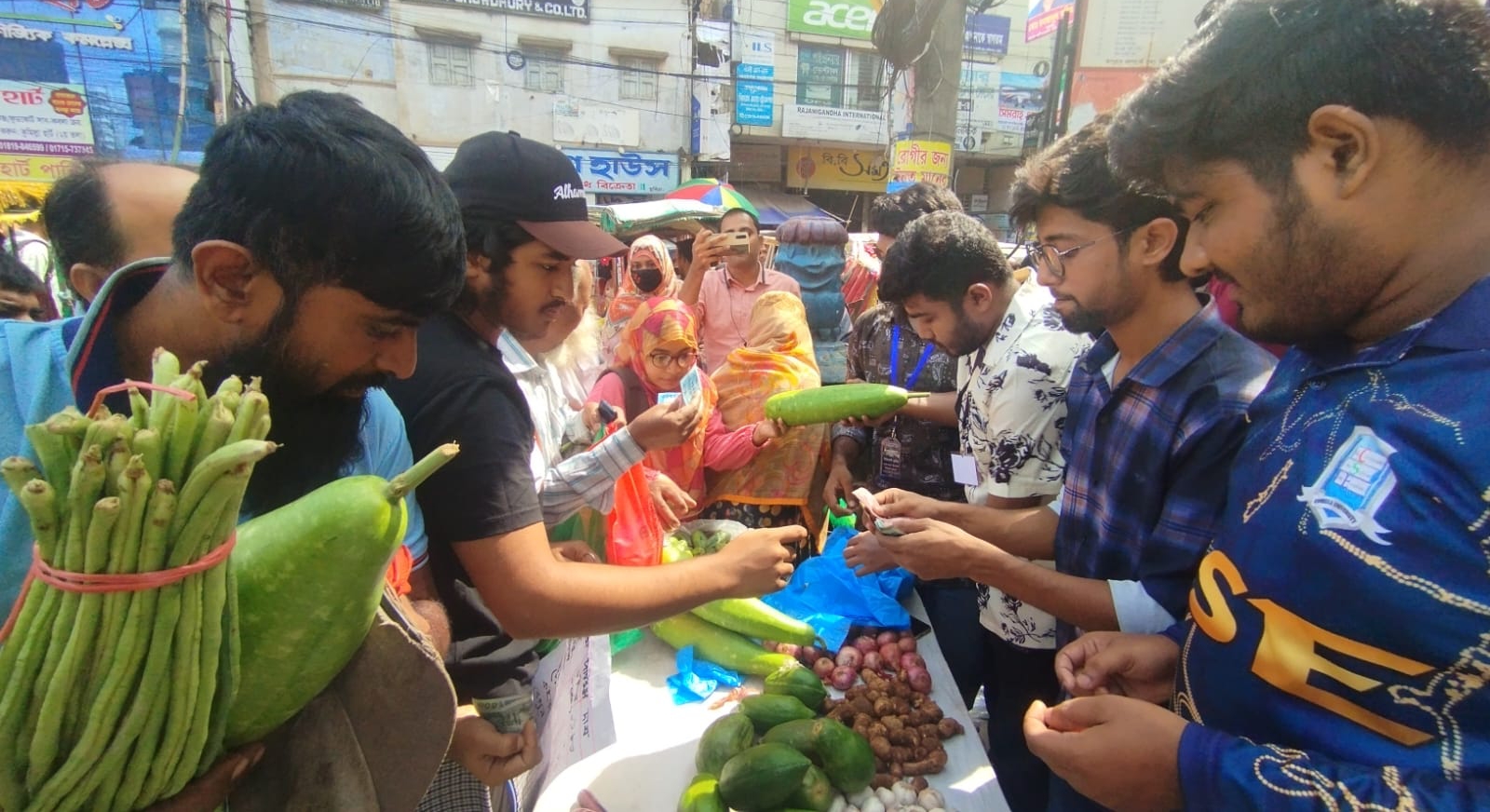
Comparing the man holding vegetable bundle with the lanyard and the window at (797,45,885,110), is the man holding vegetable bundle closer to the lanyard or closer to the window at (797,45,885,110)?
the lanyard

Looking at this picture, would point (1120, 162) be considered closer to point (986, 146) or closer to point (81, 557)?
point (81, 557)

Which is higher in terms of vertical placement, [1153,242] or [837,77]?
[837,77]

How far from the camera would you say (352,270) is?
122 centimetres

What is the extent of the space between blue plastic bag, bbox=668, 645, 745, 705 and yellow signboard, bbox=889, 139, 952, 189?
8294 mm

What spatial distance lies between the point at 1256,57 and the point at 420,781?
1727 millimetres

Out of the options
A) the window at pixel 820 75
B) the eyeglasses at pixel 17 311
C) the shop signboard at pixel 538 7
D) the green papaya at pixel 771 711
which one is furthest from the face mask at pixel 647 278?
the window at pixel 820 75

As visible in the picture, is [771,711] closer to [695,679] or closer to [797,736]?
[797,736]

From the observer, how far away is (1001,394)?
2279 millimetres

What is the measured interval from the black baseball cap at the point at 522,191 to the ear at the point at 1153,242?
1410 mm

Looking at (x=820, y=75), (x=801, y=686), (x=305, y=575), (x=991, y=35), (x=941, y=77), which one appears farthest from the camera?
(x=991, y=35)

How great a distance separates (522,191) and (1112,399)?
1661 millimetres

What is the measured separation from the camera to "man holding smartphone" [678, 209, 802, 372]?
496 centimetres

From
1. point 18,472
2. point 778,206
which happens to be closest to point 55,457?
point 18,472

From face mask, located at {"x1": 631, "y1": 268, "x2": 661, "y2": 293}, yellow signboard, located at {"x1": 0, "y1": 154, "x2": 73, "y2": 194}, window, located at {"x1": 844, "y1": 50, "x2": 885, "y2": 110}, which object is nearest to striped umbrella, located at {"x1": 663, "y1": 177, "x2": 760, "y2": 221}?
face mask, located at {"x1": 631, "y1": 268, "x2": 661, "y2": 293}
